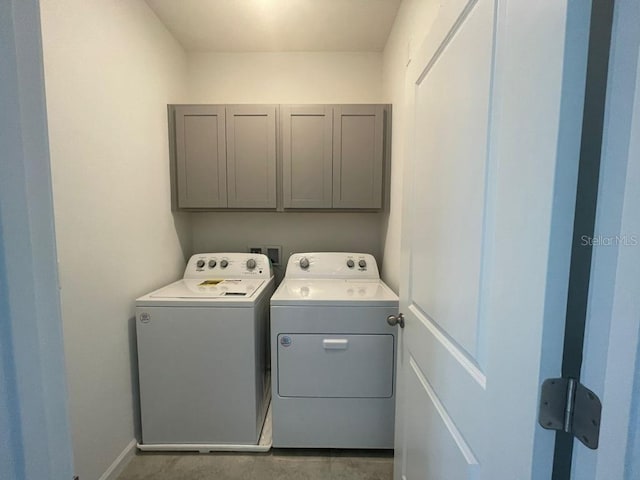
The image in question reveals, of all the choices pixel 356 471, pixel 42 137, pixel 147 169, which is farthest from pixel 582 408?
pixel 147 169

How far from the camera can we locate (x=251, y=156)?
74.9 inches

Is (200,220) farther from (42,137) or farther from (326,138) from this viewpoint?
(42,137)

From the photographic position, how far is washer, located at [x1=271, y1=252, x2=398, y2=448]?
1438 millimetres

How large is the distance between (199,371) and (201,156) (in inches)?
56.6

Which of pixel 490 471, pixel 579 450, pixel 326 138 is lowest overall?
pixel 490 471

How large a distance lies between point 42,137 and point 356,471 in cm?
185

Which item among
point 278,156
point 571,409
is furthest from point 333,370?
point 278,156

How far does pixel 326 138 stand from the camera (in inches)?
74.0

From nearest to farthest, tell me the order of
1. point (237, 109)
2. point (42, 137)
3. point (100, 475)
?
1. point (42, 137)
2. point (100, 475)
3. point (237, 109)

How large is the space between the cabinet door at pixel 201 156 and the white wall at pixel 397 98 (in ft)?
3.98

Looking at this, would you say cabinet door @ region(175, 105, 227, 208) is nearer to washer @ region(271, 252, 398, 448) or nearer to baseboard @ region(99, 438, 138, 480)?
washer @ region(271, 252, 398, 448)

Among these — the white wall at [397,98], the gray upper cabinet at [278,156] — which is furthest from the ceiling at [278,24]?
the gray upper cabinet at [278,156]

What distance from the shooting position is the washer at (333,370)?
1.44m

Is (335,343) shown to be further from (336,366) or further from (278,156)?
(278,156)
